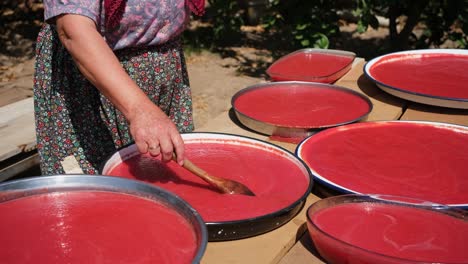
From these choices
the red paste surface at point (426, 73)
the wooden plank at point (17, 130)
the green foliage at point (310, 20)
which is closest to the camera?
the red paste surface at point (426, 73)

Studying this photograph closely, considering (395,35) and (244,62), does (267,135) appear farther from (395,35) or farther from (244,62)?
(244,62)

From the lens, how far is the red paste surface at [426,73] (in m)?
2.12

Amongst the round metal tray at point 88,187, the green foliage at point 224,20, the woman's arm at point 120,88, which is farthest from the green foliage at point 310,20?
the round metal tray at point 88,187

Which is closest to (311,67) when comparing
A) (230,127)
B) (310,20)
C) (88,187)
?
(230,127)

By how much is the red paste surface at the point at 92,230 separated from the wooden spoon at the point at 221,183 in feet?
0.74

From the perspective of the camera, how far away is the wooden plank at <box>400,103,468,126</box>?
6.53 feet

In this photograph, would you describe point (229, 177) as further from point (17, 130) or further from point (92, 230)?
point (17, 130)

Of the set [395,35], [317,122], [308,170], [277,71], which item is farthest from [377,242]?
[395,35]

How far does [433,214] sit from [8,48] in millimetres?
6426

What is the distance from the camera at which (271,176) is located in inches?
57.1

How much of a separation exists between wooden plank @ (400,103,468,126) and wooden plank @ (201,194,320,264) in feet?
3.04

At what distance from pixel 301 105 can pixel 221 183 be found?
0.73 m

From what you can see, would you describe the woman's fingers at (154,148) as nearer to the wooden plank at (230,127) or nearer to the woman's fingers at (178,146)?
the woman's fingers at (178,146)

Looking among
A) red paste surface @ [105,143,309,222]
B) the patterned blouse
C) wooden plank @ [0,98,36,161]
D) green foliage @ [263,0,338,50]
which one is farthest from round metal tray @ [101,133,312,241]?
green foliage @ [263,0,338,50]
